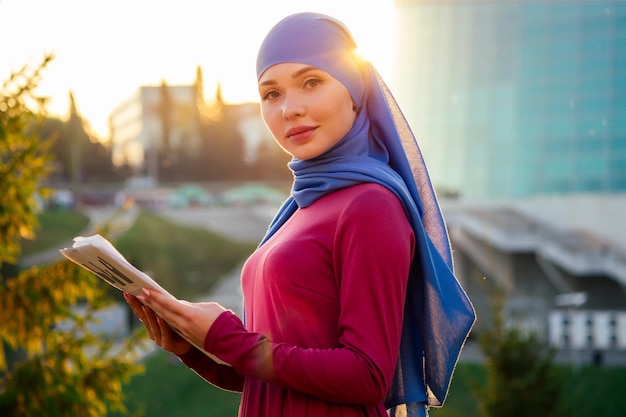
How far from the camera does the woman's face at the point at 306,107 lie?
1.34 metres

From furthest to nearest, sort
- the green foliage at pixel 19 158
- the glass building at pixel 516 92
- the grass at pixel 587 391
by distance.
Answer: the glass building at pixel 516 92 < the grass at pixel 587 391 < the green foliage at pixel 19 158

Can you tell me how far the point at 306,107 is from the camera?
135 centimetres

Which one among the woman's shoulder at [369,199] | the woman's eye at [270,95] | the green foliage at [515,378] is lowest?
the green foliage at [515,378]

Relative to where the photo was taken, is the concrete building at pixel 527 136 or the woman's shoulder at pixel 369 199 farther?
the concrete building at pixel 527 136

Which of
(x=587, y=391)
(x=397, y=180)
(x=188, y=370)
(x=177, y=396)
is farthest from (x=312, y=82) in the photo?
(x=188, y=370)

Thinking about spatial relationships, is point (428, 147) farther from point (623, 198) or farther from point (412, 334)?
point (412, 334)

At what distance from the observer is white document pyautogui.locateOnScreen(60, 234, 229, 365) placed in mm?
1188

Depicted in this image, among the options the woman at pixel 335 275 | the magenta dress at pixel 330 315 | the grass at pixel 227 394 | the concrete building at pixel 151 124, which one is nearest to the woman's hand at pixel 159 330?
the woman at pixel 335 275

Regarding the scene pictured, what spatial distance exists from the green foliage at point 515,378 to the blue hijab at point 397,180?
814 centimetres

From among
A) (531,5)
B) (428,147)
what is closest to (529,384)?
(531,5)

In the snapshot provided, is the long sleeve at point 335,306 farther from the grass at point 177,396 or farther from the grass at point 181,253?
the grass at point 181,253

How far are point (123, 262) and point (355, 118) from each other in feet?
1.50

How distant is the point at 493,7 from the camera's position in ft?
98.9

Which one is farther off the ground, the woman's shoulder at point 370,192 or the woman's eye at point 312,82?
the woman's eye at point 312,82
